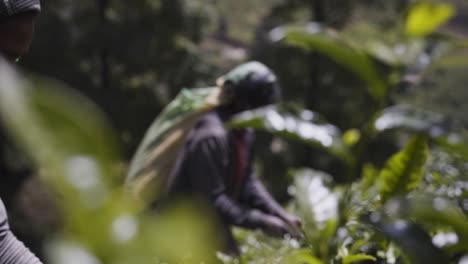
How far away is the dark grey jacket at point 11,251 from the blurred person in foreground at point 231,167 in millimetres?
1934

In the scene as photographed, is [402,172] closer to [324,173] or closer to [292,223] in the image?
[324,173]

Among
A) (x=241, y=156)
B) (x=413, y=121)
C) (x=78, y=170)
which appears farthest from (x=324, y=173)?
(x=78, y=170)

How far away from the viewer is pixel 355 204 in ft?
5.30

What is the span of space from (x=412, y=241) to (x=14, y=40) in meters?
0.95

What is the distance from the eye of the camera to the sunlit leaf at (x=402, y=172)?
5.07 feet

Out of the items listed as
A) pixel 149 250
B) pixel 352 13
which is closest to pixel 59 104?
pixel 149 250

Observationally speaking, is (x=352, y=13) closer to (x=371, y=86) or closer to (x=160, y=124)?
(x=160, y=124)

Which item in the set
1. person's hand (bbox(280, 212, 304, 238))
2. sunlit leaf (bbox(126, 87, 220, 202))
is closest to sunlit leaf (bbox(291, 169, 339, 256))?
person's hand (bbox(280, 212, 304, 238))

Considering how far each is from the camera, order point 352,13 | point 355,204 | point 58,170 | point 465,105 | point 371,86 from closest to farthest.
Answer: point 58,170 → point 371,86 → point 355,204 → point 352,13 → point 465,105

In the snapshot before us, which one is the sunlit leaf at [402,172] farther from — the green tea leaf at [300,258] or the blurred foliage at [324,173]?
the green tea leaf at [300,258]

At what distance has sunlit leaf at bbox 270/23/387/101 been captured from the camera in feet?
4.16

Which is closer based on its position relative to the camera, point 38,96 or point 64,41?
point 38,96

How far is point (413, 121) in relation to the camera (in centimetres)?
114

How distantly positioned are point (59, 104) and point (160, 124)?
342 centimetres
